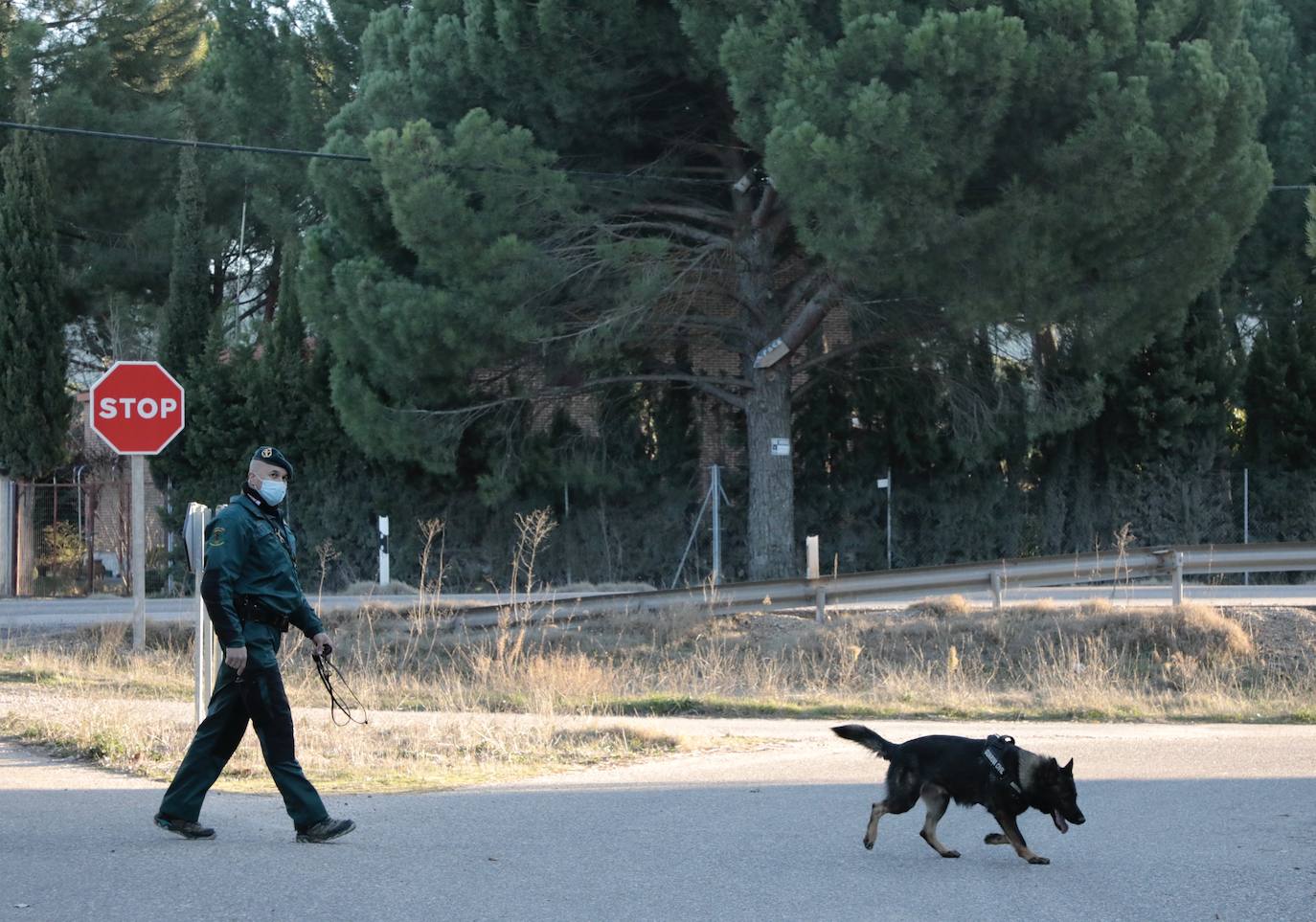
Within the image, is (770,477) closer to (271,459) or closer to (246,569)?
(271,459)

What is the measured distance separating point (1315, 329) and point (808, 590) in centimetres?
1551

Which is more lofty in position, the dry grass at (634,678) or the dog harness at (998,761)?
the dog harness at (998,761)

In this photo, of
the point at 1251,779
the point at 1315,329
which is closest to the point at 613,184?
the point at 1315,329

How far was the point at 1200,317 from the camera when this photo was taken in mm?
29078

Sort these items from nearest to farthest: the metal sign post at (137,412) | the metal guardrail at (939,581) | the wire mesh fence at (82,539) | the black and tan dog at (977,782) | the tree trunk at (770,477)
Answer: the black and tan dog at (977,782)
the metal sign post at (137,412)
the metal guardrail at (939,581)
the tree trunk at (770,477)
the wire mesh fence at (82,539)

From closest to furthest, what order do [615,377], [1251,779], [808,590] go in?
1. [1251,779]
2. [808,590]
3. [615,377]

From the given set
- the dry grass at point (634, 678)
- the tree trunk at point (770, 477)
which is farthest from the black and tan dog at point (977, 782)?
the tree trunk at point (770, 477)

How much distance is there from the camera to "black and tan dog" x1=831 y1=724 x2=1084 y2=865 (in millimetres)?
7020

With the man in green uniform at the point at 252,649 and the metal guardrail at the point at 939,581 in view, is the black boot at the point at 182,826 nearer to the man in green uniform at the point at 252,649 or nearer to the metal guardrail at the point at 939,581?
the man in green uniform at the point at 252,649

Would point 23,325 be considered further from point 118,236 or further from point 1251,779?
point 1251,779

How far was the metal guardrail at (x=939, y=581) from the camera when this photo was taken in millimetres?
18969

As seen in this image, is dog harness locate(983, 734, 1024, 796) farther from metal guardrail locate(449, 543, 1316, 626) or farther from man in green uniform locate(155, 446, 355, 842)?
metal guardrail locate(449, 543, 1316, 626)

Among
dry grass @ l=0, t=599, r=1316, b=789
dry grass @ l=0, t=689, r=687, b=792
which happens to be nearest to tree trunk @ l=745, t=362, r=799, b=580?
dry grass @ l=0, t=599, r=1316, b=789

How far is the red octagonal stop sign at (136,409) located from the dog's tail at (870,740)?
28.9 feet
